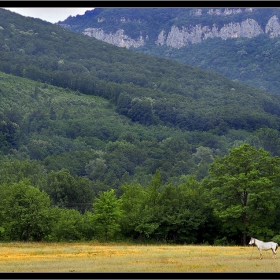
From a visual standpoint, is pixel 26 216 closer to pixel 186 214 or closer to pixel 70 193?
pixel 186 214

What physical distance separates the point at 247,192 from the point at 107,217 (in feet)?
39.9

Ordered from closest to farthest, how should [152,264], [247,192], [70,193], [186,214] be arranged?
[152,264]
[247,192]
[186,214]
[70,193]

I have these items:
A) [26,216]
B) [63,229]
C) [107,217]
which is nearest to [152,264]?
[107,217]

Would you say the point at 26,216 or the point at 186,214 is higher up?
the point at 186,214

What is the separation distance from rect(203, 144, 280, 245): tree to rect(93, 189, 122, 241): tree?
859 cm

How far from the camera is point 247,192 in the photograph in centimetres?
5275

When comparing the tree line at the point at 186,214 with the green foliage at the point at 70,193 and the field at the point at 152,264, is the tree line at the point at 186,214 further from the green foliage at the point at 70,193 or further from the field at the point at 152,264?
the green foliage at the point at 70,193

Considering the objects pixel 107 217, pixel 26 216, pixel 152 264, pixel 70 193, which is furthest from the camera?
pixel 70 193

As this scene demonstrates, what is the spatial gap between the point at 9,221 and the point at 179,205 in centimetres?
1518

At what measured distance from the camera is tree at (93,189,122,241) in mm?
55219

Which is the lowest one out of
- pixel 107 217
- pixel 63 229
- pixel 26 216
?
pixel 63 229

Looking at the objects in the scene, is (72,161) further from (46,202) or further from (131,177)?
(46,202)

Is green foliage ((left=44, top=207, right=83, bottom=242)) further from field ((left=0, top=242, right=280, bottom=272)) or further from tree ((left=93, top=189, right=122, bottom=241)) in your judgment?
field ((left=0, top=242, right=280, bottom=272))

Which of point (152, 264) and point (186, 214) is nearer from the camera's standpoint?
point (152, 264)
